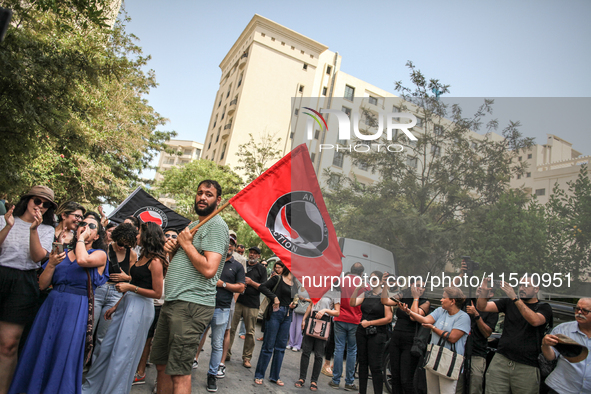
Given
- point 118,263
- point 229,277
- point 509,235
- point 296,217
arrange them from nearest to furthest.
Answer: point 509,235
point 296,217
point 118,263
point 229,277

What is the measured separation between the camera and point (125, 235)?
4812 mm

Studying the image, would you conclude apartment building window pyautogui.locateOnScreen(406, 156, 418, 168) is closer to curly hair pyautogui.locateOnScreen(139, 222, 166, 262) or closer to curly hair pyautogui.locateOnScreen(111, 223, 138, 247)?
curly hair pyautogui.locateOnScreen(139, 222, 166, 262)

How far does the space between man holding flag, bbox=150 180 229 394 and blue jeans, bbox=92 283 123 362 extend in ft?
6.61

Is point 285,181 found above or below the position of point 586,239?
Answer: above

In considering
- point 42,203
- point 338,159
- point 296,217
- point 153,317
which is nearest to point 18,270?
point 42,203

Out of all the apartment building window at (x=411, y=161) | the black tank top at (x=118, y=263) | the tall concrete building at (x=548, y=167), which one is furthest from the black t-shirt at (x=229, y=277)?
the tall concrete building at (x=548, y=167)

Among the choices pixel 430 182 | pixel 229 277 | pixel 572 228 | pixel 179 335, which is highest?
pixel 430 182

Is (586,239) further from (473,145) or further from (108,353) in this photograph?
(108,353)

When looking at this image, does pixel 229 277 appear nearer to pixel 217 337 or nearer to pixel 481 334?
pixel 217 337

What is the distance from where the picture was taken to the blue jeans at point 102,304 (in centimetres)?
502

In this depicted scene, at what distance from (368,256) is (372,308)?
1.79 m

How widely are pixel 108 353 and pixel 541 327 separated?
15.4 ft

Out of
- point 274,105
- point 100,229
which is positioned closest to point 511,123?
point 100,229

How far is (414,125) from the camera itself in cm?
437
